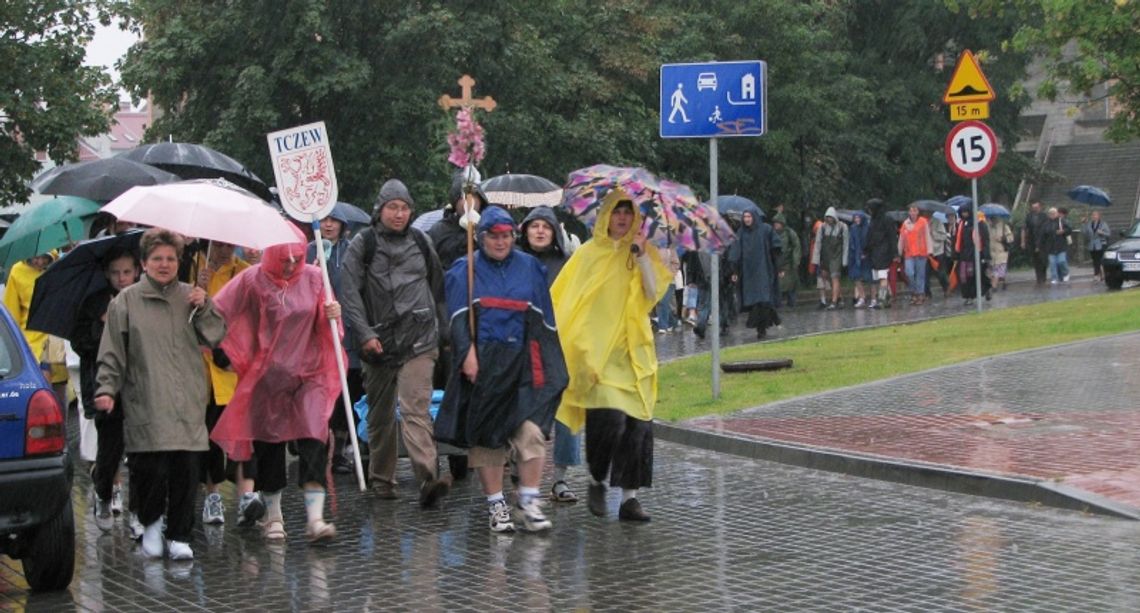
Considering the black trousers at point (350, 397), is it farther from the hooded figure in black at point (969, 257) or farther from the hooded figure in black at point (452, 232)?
the hooded figure in black at point (969, 257)

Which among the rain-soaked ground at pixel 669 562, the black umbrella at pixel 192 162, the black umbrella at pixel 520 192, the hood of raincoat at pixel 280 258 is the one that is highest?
the black umbrella at pixel 192 162

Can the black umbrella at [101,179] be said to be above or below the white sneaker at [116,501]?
above

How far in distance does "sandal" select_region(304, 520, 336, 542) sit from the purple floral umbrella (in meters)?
2.26

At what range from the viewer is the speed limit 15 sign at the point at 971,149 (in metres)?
22.4

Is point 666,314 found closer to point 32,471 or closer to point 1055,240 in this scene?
point 1055,240

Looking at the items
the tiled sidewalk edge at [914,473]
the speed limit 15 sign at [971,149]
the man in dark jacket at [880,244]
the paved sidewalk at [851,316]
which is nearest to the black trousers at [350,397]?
the tiled sidewalk edge at [914,473]

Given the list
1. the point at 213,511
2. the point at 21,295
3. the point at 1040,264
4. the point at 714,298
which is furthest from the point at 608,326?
the point at 1040,264

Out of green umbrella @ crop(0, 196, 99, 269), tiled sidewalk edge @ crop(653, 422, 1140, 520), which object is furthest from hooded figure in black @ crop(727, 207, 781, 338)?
green umbrella @ crop(0, 196, 99, 269)

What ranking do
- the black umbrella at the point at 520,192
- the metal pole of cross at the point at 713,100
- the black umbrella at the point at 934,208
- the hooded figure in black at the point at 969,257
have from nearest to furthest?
the black umbrella at the point at 520,192 < the metal pole of cross at the point at 713,100 < the hooded figure in black at the point at 969,257 < the black umbrella at the point at 934,208

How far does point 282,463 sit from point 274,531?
0.37 meters

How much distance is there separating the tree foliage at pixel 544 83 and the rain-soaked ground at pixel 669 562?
1848cm

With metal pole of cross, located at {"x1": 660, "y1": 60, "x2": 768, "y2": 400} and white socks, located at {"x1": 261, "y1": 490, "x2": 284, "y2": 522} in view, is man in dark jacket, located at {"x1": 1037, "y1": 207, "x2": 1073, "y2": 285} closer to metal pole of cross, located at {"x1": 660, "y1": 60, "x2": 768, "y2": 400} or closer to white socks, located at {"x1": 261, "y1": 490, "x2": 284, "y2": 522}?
metal pole of cross, located at {"x1": 660, "y1": 60, "x2": 768, "y2": 400}

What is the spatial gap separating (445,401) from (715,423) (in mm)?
4544

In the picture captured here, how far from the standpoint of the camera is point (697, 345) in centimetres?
2414
